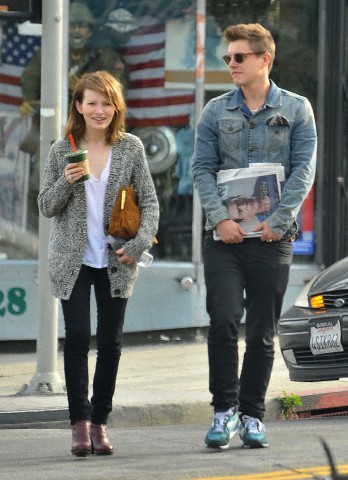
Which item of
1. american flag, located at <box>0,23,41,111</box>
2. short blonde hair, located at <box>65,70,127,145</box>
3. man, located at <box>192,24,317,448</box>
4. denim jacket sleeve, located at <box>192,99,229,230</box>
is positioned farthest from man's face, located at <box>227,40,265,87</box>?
american flag, located at <box>0,23,41,111</box>

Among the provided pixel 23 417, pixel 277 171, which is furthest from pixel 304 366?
pixel 277 171

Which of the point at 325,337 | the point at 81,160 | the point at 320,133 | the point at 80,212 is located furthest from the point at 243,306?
the point at 320,133

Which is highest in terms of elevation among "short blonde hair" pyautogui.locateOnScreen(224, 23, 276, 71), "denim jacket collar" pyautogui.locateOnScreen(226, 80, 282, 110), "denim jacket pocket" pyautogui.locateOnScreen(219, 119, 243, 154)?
"short blonde hair" pyautogui.locateOnScreen(224, 23, 276, 71)

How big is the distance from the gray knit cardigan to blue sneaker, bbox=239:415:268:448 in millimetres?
879

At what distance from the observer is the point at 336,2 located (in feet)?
44.8

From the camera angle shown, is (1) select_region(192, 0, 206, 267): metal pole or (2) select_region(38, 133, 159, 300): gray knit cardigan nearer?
(2) select_region(38, 133, 159, 300): gray knit cardigan

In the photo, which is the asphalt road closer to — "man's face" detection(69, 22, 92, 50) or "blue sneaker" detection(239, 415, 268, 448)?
"blue sneaker" detection(239, 415, 268, 448)

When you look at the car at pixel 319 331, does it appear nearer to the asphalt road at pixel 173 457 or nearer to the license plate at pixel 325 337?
the license plate at pixel 325 337

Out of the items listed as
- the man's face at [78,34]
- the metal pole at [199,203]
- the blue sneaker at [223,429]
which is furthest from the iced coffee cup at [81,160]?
the metal pole at [199,203]

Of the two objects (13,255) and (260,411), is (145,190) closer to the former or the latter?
(260,411)

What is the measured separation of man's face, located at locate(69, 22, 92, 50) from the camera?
41.2 feet

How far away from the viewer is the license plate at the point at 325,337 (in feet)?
29.9

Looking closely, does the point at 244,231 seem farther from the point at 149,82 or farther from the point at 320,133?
the point at 320,133

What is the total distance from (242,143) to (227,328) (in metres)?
0.90
